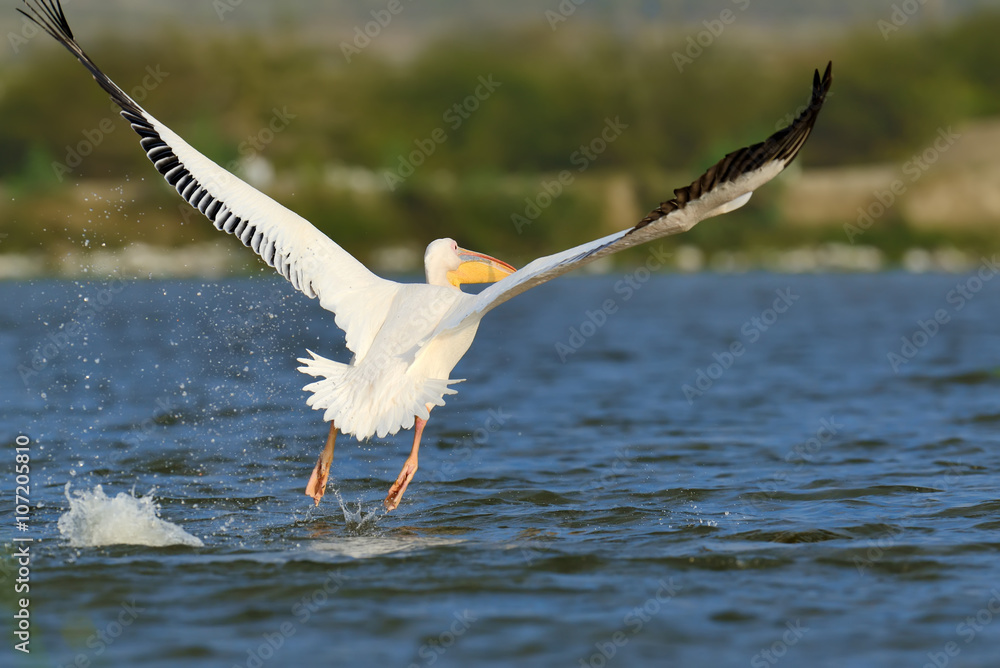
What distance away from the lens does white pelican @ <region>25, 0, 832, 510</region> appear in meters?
6.65

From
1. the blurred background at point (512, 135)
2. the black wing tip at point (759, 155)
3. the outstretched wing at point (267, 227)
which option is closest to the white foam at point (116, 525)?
the outstretched wing at point (267, 227)

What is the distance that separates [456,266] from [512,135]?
31149 millimetres

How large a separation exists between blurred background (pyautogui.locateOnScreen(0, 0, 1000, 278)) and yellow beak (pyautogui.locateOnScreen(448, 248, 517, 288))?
20.6m

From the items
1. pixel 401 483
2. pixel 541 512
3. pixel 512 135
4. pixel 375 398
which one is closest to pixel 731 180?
pixel 375 398

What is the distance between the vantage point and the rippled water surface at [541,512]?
5273 millimetres

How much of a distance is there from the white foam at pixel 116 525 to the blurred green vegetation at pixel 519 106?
25.3 m

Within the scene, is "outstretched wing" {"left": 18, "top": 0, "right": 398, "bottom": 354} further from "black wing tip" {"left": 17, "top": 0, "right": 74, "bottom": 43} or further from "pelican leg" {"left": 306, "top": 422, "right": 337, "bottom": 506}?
"pelican leg" {"left": 306, "top": 422, "right": 337, "bottom": 506}

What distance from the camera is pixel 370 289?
8047 millimetres

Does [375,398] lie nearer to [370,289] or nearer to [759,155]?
[370,289]

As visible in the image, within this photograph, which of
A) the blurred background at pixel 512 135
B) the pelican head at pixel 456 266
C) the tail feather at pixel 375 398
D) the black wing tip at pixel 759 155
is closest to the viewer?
the black wing tip at pixel 759 155

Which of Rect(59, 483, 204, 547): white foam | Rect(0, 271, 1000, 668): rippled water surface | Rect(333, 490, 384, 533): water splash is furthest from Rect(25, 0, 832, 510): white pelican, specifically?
Rect(59, 483, 204, 547): white foam

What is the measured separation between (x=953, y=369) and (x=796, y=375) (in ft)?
5.62

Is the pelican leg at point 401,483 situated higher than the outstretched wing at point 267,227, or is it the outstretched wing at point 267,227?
the outstretched wing at point 267,227

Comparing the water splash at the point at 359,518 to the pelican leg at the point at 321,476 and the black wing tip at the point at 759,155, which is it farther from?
the black wing tip at the point at 759,155
